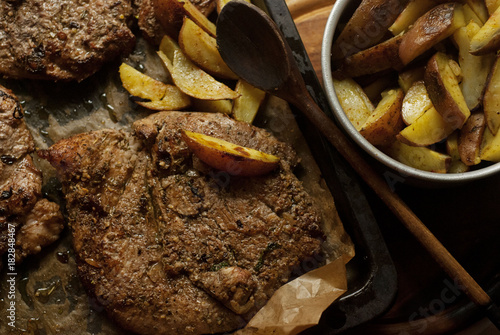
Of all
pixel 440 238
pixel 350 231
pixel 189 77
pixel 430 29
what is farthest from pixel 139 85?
pixel 440 238

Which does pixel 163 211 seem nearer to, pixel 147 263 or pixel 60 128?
pixel 147 263

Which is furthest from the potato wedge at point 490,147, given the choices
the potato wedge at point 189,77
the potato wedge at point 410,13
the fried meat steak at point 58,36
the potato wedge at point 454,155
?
the fried meat steak at point 58,36

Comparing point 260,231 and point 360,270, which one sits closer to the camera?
point 260,231

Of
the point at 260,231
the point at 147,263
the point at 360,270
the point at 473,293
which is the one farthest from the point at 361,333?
the point at 147,263

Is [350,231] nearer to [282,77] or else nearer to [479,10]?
[282,77]

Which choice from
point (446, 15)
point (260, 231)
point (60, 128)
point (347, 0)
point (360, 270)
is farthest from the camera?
point (60, 128)
